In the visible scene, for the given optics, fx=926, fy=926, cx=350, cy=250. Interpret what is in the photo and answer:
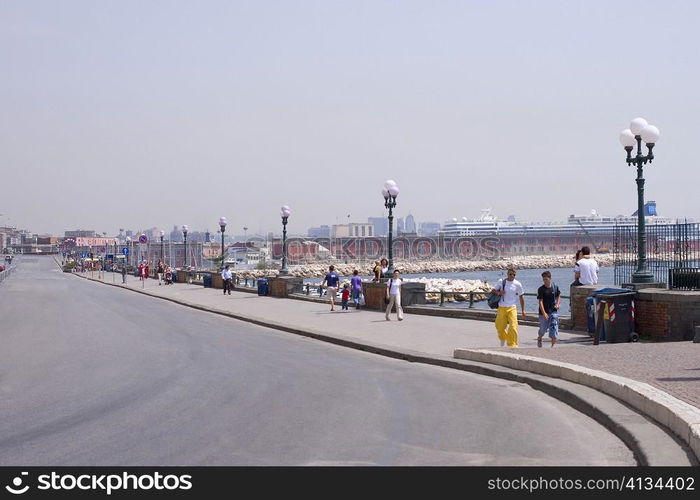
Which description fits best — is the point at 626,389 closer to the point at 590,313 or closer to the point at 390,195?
the point at 590,313

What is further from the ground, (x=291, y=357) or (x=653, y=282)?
(x=653, y=282)

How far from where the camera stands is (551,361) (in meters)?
13.9

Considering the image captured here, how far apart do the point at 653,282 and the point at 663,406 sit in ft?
35.8

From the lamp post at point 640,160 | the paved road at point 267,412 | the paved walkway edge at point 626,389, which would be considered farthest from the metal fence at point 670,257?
the paved road at point 267,412

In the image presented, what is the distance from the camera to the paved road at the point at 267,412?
27.8 feet

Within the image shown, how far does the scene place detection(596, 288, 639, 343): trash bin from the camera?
17703mm

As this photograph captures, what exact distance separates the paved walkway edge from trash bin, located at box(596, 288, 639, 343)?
326 centimetres

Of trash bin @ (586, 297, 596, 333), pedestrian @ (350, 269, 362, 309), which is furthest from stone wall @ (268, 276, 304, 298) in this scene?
trash bin @ (586, 297, 596, 333)

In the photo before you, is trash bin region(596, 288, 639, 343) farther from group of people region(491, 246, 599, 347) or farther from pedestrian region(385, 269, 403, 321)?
pedestrian region(385, 269, 403, 321)

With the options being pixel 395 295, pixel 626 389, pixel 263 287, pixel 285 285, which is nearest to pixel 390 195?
Answer: pixel 395 295

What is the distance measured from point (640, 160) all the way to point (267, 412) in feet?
42.0

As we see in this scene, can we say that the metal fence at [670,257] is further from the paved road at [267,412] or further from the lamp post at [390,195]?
the lamp post at [390,195]
